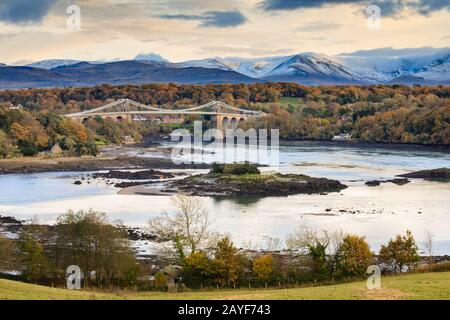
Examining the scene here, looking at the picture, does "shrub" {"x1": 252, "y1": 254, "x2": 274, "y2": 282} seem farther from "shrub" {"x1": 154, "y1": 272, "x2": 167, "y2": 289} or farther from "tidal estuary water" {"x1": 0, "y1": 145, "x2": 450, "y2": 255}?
"tidal estuary water" {"x1": 0, "y1": 145, "x2": 450, "y2": 255}

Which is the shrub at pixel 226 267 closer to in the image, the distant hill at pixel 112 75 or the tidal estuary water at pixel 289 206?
the tidal estuary water at pixel 289 206

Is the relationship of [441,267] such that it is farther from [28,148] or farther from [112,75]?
[112,75]

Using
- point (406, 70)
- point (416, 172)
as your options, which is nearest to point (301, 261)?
point (416, 172)

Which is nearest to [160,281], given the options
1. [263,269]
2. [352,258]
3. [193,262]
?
[193,262]

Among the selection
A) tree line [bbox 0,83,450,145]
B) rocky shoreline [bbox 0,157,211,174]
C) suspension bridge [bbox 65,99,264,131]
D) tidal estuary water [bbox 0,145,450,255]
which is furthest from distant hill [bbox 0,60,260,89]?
tidal estuary water [bbox 0,145,450,255]

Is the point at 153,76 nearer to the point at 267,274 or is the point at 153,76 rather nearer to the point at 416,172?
the point at 416,172

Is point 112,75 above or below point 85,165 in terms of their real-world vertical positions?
above
